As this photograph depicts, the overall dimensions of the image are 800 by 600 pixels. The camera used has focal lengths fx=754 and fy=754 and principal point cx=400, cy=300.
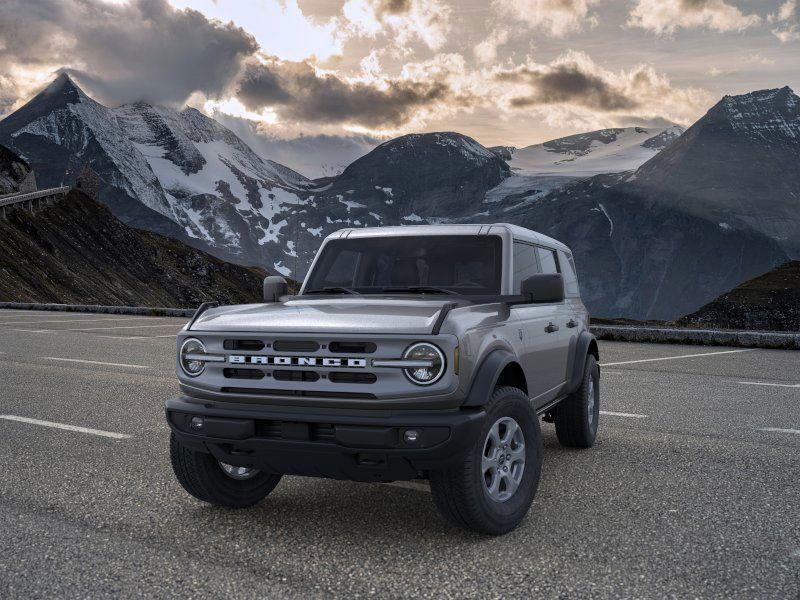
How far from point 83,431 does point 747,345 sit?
15.2 meters

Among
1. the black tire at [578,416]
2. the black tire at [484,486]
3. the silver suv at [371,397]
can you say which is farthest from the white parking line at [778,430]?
the black tire at [484,486]

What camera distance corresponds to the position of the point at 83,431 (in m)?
6.62

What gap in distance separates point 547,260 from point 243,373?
299cm

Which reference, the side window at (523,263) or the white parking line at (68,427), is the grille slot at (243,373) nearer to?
the side window at (523,263)

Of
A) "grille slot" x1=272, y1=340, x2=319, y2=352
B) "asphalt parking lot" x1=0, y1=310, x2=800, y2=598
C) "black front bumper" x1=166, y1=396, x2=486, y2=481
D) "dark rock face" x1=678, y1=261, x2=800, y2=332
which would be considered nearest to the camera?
"asphalt parking lot" x1=0, y1=310, x2=800, y2=598

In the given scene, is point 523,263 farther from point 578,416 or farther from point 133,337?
point 133,337

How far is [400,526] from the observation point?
13.7 feet

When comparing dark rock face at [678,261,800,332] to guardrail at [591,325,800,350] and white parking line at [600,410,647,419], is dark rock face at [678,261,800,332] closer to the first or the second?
guardrail at [591,325,800,350]

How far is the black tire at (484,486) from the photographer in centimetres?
372

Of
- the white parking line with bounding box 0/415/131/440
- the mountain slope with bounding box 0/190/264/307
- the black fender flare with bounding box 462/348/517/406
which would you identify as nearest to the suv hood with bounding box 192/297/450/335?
the black fender flare with bounding box 462/348/517/406

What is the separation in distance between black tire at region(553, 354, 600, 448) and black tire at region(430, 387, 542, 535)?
187cm

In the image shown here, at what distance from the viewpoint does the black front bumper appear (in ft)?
11.8

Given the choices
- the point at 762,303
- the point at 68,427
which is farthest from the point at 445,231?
the point at 762,303

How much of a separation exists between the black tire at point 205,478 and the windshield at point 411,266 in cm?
153
